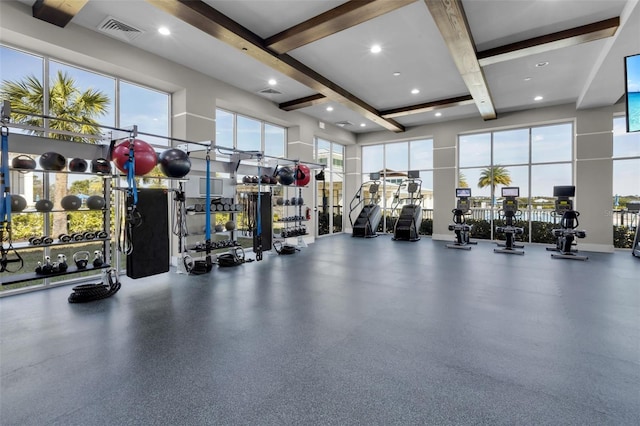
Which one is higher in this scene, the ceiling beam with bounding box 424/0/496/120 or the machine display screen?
the ceiling beam with bounding box 424/0/496/120

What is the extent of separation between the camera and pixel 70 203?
4262mm

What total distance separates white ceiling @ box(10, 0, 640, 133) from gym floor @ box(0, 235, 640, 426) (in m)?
4.13

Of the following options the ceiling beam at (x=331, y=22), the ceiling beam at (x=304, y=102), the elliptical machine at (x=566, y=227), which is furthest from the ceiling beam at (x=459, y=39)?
the ceiling beam at (x=304, y=102)

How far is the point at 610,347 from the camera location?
9.78ft

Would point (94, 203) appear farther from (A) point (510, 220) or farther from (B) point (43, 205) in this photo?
(A) point (510, 220)

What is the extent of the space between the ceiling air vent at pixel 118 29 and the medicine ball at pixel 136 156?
2040 mm

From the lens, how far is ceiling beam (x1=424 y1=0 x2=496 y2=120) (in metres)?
4.25

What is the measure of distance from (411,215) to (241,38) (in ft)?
26.0

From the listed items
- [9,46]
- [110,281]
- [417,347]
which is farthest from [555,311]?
[9,46]

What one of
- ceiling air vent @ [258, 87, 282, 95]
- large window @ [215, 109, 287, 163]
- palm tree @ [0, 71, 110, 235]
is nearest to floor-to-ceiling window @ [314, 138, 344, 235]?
large window @ [215, 109, 287, 163]

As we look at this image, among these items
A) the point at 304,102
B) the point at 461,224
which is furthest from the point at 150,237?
the point at 461,224

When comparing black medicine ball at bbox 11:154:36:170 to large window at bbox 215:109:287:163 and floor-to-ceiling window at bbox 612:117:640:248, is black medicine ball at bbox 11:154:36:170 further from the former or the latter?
floor-to-ceiling window at bbox 612:117:640:248

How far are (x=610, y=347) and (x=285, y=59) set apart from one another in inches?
239

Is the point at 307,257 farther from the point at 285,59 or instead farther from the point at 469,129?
the point at 469,129
